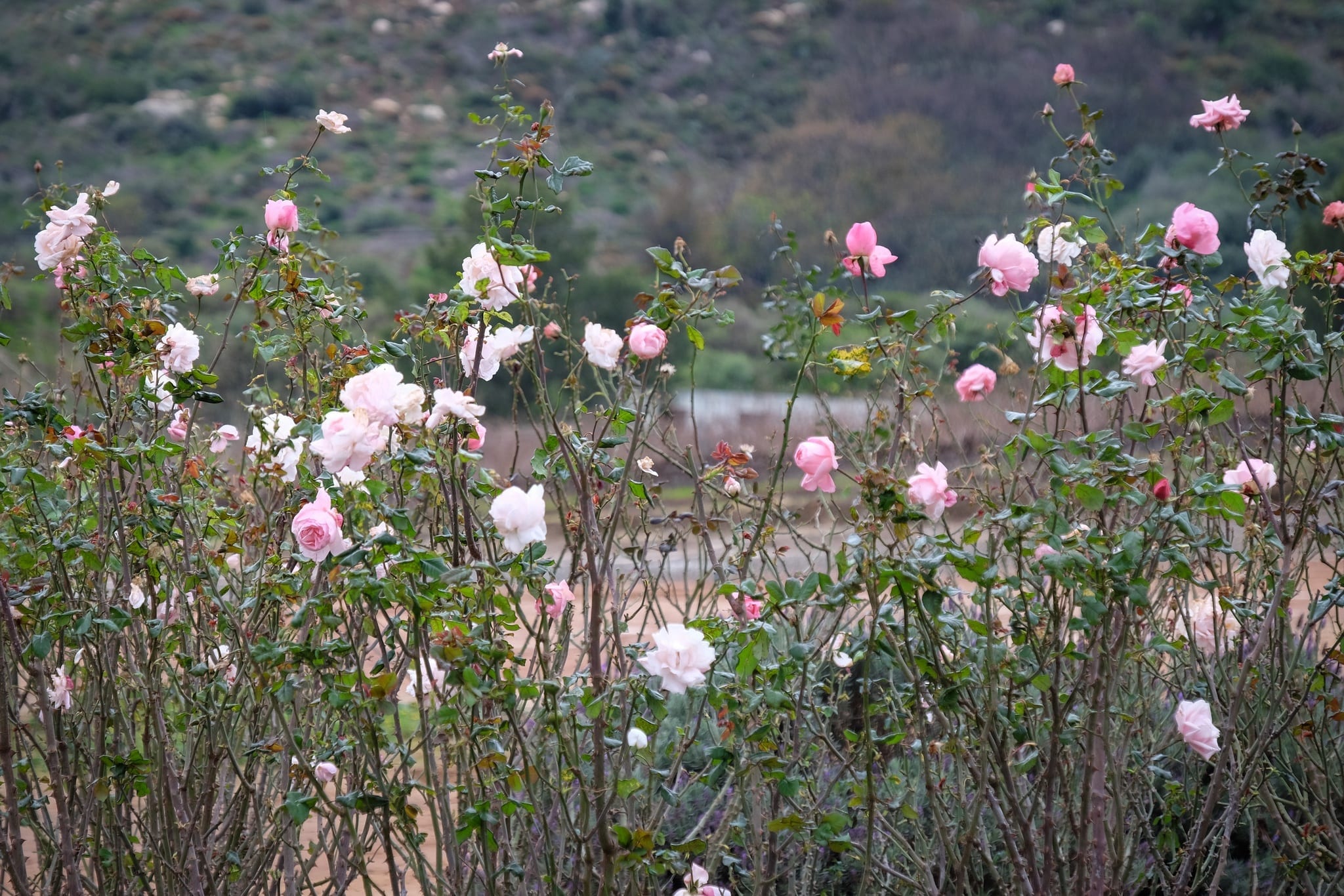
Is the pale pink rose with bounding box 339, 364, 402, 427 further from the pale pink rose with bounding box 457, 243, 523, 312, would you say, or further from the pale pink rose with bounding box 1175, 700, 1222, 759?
the pale pink rose with bounding box 1175, 700, 1222, 759

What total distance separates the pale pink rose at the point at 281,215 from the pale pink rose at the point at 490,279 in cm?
51

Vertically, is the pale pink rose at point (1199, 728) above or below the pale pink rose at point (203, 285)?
below

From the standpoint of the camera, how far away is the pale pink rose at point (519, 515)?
4.09 feet

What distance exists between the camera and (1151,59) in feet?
98.3

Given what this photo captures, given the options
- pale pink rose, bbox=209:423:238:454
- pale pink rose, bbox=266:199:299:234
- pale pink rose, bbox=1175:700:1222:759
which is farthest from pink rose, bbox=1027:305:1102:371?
pale pink rose, bbox=209:423:238:454

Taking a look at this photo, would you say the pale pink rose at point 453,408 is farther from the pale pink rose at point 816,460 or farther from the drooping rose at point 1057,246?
the drooping rose at point 1057,246

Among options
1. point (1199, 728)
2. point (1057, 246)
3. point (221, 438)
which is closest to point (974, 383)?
point (1057, 246)

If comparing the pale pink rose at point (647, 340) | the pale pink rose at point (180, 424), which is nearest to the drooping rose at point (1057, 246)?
the pale pink rose at point (647, 340)

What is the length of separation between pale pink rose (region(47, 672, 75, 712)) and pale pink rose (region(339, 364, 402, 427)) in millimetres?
1177

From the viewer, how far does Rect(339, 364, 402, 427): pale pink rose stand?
1283 millimetres

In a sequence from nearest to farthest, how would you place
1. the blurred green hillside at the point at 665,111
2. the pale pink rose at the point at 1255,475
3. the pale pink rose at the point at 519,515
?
the pale pink rose at the point at 519,515, the pale pink rose at the point at 1255,475, the blurred green hillside at the point at 665,111

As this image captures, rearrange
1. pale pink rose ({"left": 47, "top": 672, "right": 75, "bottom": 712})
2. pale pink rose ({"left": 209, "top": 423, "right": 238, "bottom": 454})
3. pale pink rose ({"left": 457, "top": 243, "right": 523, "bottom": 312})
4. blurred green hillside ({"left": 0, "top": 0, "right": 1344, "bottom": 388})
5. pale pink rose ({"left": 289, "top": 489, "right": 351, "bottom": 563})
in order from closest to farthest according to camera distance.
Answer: pale pink rose ({"left": 289, "top": 489, "right": 351, "bottom": 563}) → pale pink rose ({"left": 457, "top": 243, "right": 523, "bottom": 312}) → pale pink rose ({"left": 47, "top": 672, "right": 75, "bottom": 712}) → pale pink rose ({"left": 209, "top": 423, "right": 238, "bottom": 454}) → blurred green hillside ({"left": 0, "top": 0, "right": 1344, "bottom": 388})

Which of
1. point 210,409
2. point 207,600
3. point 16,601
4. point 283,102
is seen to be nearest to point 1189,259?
point 207,600

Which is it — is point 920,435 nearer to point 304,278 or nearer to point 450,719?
point 304,278
